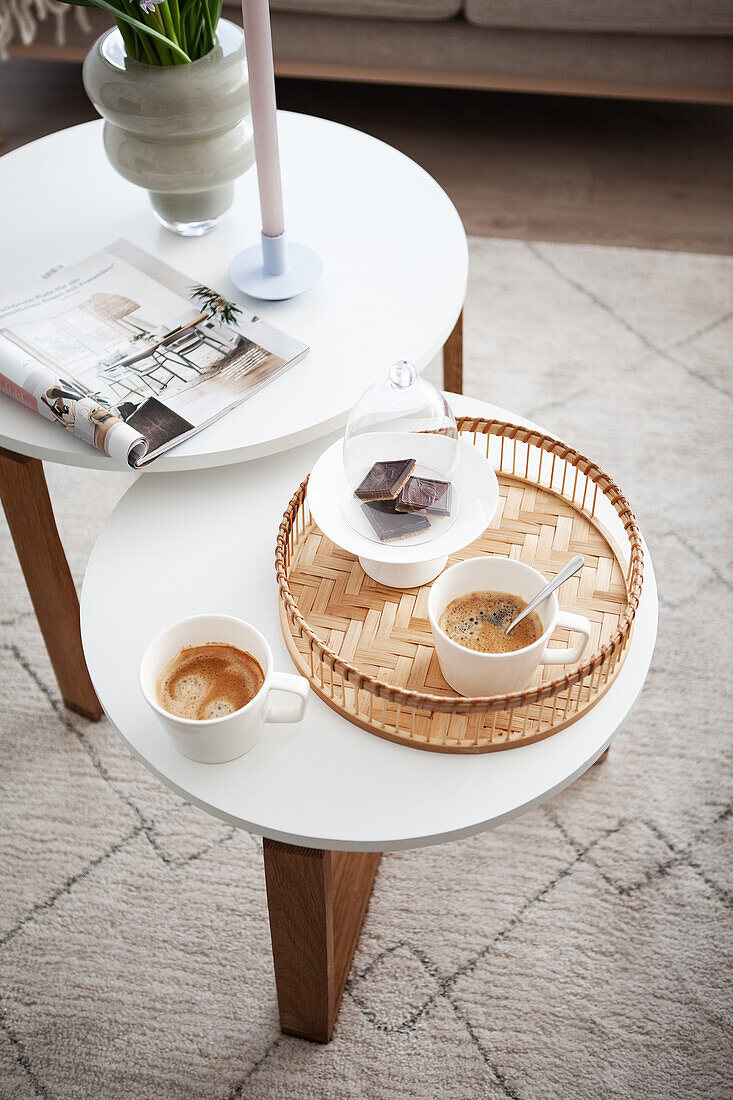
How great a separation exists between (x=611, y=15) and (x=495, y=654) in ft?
5.41

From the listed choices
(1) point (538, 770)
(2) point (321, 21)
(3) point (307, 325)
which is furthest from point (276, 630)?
(2) point (321, 21)

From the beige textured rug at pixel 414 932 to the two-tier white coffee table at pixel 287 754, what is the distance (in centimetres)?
8

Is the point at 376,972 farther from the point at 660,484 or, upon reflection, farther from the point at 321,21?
the point at 321,21

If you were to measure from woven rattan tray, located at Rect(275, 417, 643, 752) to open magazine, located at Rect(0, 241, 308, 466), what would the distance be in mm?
167

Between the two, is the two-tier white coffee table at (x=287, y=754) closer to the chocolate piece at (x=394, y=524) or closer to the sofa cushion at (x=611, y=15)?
the chocolate piece at (x=394, y=524)

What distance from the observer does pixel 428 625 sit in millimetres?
934

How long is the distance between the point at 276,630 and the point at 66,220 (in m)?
0.66

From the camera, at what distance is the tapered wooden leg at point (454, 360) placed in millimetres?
1351

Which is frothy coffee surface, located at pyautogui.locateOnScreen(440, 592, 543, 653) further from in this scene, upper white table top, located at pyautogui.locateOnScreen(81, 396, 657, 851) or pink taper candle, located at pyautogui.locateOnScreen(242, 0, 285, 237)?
pink taper candle, located at pyautogui.locateOnScreen(242, 0, 285, 237)

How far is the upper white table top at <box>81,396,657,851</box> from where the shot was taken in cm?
81

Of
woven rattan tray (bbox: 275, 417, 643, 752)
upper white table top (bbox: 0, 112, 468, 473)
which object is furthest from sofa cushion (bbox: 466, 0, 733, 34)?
woven rattan tray (bbox: 275, 417, 643, 752)

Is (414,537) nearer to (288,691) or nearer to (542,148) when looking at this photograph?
(288,691)

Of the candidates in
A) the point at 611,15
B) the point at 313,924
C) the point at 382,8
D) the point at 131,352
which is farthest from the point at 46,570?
the point at 611,15

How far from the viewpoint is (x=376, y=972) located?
3.72 feet
